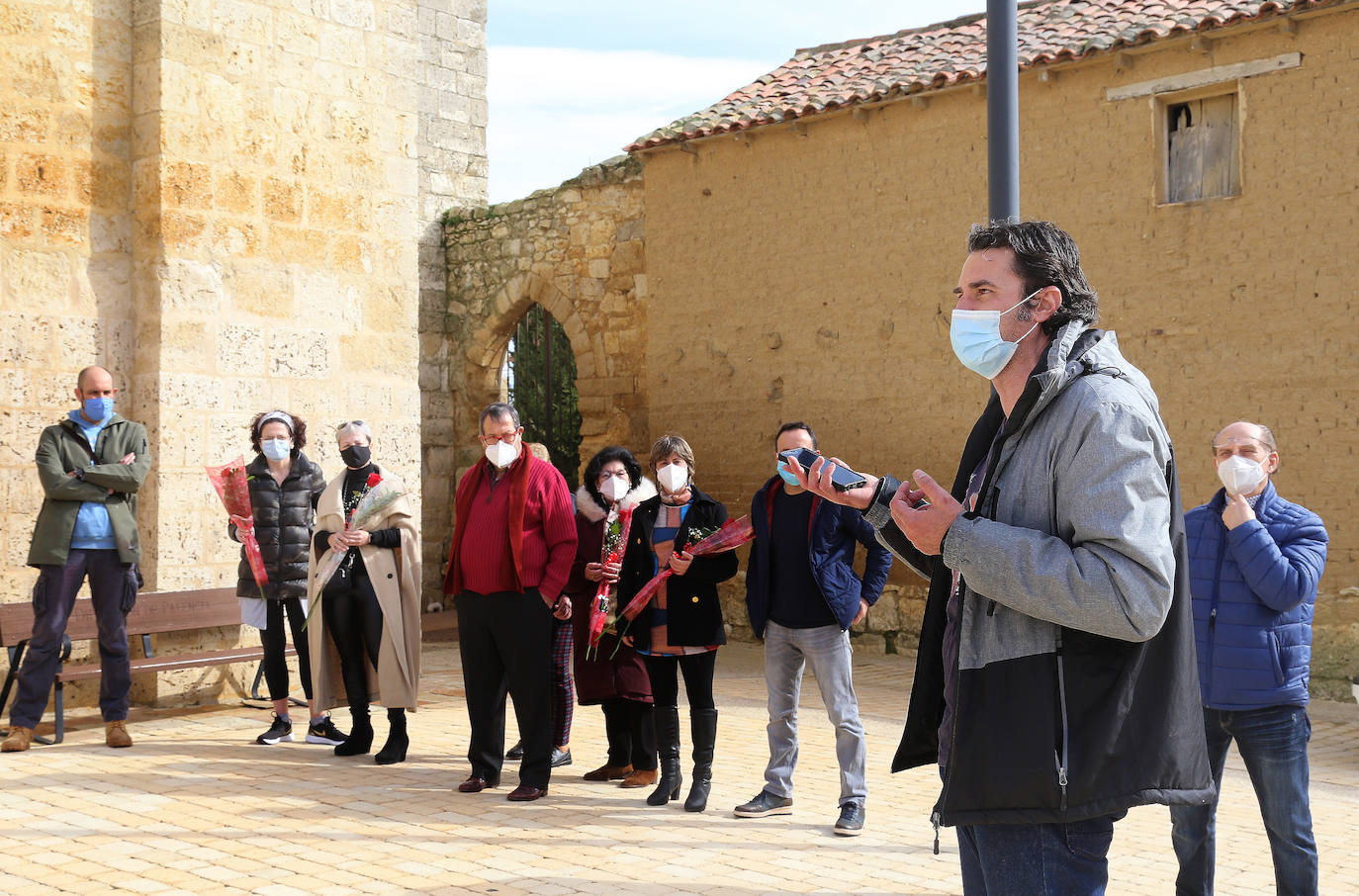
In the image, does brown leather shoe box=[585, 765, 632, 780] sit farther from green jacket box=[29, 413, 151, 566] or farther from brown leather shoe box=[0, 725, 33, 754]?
brown leather shoe box=[0, 725, 33, 754]

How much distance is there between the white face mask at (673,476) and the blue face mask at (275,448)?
9.16ft

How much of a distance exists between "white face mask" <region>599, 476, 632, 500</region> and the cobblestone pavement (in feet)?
4.74

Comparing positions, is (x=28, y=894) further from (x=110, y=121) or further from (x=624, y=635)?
(x=110, y=121)

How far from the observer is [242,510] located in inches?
332

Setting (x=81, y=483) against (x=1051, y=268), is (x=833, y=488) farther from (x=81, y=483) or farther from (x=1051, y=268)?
(x=81, y=483)

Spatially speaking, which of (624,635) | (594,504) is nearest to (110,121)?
(594,504)

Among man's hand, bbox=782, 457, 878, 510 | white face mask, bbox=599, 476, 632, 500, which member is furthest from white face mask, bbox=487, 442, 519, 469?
man's hand, bbox=782, 457, 878, 510

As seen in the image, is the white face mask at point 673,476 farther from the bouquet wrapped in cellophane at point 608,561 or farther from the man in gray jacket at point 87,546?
the man in gray jacket at point 87,546

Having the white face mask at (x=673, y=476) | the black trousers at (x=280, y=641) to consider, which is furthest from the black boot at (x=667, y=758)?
the black trousers at (x=280, y=641)

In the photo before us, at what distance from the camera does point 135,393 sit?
9164 mm

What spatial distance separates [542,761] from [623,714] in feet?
1.98

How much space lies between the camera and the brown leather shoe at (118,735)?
7.76 metres

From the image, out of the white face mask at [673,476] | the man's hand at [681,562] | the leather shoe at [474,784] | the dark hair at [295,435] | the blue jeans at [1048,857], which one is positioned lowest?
the leather shoe at [474,784]

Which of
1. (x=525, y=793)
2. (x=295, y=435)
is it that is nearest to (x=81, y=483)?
(x=295, y=435)
